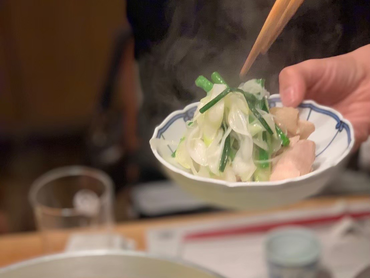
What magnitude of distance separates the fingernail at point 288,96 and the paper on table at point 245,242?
13.6 inches

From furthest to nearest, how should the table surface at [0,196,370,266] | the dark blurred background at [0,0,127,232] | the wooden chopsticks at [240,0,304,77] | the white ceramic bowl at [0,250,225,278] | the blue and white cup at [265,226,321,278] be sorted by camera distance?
the dark blurred background at [0,0,127,232] < the table surface at [0,196,370,266] < the blue and white cup at [265,226,321,278] < the white ceramic bowl at [0,250,225,278] < the wooden chopsticks at [240,0,304,77]

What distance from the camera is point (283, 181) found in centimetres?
34

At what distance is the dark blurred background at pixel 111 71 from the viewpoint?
344mm

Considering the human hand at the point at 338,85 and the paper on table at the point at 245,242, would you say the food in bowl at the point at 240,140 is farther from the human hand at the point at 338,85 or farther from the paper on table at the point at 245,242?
the paper on table at the point at 245,242

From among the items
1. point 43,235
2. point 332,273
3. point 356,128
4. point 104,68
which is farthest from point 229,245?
point 104,68

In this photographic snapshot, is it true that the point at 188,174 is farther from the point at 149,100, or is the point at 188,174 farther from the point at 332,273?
the point at 332,273

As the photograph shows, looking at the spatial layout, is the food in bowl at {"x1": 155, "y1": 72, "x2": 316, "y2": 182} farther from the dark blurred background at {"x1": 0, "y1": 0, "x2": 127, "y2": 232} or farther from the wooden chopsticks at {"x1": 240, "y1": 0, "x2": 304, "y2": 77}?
the dark blurred background at {"x1": 0, "y1": 0, "x2": 127, "y2": 232}

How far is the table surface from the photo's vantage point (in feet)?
2.36

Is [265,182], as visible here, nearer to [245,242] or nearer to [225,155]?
[225,155]

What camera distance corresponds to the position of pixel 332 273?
2.09ft

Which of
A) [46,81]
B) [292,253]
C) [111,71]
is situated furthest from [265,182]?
[46,81]

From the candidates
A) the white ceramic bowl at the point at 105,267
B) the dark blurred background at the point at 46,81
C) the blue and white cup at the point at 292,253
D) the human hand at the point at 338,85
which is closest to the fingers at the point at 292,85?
the human hand at the point at 338,85

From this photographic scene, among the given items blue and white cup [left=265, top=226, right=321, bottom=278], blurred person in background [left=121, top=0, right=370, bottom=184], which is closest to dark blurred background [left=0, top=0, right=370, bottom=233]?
blurred person in background [left=121, top=0, right=370, bottom=184]

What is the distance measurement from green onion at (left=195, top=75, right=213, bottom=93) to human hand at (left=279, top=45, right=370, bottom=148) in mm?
56
